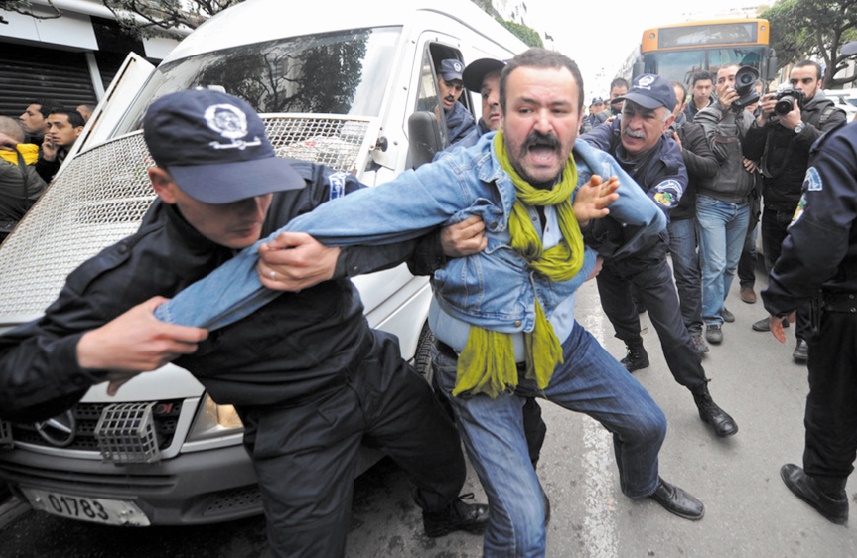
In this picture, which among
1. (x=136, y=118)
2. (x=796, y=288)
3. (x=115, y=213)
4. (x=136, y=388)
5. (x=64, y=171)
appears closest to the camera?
(x=136, y=388)

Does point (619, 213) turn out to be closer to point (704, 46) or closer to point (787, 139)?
point (787, 139)

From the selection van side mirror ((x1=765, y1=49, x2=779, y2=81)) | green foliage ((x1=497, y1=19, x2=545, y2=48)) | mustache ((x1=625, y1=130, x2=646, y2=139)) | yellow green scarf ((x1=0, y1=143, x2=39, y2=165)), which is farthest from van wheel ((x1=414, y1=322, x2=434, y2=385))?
green foliage ((x1=497, y1=19, x2=545, y2=48))

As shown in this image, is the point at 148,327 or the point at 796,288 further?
the point at 796,288

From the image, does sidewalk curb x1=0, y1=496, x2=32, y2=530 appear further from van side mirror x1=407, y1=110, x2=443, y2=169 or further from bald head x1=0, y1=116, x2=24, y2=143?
bald head x1=0, y1=116, x2=24, y2=143

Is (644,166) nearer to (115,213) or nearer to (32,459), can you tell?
(115,213)

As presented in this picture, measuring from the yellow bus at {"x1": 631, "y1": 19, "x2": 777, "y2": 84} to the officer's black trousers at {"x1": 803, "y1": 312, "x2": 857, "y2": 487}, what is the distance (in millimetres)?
9236

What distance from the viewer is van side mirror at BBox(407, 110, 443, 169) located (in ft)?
7.42

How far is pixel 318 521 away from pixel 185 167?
1.11m

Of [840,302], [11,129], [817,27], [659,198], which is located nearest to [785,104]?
[659,198]

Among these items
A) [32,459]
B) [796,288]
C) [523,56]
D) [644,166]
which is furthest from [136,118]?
[796,288]

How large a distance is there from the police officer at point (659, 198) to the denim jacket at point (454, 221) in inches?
41.7

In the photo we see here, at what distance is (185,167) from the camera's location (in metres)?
1.25

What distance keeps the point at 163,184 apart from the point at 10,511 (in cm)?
264

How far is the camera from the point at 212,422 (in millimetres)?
1888
